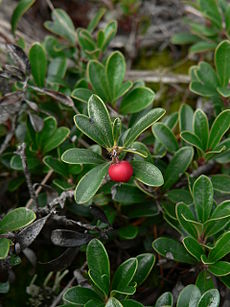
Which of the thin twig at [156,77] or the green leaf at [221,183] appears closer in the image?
the green leaf at [221,183]

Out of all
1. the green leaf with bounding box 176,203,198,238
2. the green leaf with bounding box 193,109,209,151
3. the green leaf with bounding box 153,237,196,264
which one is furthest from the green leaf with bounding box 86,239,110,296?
the green leaf with bounding box 193,109,209,151

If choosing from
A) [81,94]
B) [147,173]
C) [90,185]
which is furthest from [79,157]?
[81,94]

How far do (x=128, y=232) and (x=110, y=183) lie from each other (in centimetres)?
26

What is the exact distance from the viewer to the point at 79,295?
181cm

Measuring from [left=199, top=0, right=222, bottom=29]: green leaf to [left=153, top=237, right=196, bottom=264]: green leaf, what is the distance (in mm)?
1387

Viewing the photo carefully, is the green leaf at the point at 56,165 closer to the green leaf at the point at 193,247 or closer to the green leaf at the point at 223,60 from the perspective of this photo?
the green leaf at the point at 193,247

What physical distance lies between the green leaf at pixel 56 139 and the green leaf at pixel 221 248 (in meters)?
0.87

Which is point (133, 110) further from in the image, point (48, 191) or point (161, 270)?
point (161, 270)

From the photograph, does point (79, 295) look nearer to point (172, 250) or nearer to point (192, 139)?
point (172, 250)

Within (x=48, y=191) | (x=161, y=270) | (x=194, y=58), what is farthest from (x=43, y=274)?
(x=194, y=58)

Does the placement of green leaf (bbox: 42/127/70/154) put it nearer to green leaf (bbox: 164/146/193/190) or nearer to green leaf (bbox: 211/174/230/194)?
green leaf (bbox: 164/146/193/190)

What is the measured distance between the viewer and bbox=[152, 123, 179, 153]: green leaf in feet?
7.08

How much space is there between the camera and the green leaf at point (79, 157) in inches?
69.5

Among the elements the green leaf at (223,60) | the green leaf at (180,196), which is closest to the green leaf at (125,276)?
the green leaf at (180,196)
